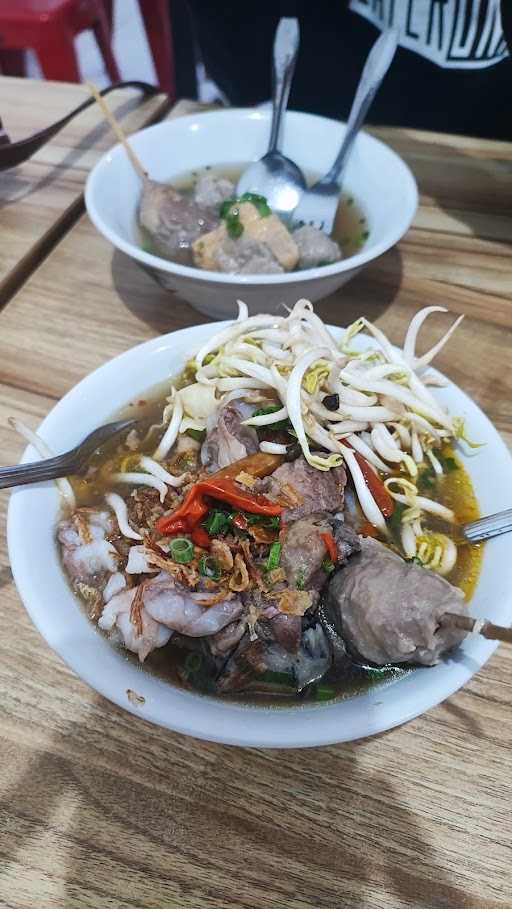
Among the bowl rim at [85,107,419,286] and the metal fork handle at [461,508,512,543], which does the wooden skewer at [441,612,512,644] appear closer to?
the metal fork handle at [461,508,512,543]

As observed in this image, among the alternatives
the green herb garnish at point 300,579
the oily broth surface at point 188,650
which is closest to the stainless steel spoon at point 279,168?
the oily broth surface at point 188,650

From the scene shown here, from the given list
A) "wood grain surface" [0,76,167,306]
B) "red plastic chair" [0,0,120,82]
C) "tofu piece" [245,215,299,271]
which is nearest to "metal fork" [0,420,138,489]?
"tofu piece" [245,215,299,271]

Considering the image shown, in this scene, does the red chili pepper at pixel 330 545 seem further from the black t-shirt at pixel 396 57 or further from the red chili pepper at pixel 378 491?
the black t-shirt at pixel 396 57

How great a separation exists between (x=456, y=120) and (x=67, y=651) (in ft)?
10.9

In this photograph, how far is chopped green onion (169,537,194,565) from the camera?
4.16ft

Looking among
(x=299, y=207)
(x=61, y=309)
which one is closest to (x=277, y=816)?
(x=61, y=309)

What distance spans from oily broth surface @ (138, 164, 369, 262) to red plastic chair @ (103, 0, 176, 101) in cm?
280

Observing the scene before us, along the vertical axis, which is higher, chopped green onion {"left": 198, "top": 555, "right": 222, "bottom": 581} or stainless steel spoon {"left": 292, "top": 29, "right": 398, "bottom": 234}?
stainless steel spoon {"left": 292, "top": 29, "right": 398, "bottom": 234}

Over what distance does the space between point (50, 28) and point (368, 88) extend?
306 cm

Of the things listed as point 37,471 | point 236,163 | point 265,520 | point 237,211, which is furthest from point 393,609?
point 236,163

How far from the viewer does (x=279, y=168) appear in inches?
94.6

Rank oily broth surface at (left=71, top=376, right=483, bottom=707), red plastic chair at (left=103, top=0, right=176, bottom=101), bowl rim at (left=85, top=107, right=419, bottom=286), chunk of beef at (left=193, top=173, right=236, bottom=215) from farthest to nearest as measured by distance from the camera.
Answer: red plastic chair at (left=103, top=0, right=176, bottom=101)
chunk of beef at (left=193, top=173, right=236, bottom=215)
bowl rim at (left=85, top=107, right=419, bottom=286)
oily broth surface at (left=71, top=376, right=483, bottom=707)

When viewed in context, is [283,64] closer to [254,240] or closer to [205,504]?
[254,240]

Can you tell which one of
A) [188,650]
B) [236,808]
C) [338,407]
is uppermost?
[338,407]
